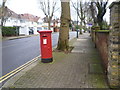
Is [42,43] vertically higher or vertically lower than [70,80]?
higher

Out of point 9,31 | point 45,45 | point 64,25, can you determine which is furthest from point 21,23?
point 45,45

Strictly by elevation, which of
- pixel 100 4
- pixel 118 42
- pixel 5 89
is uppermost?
pixel 100 4

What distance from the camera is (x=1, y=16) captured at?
29828mm

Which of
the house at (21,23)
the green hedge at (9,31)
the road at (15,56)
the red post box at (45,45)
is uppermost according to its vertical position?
the house at (21,23)

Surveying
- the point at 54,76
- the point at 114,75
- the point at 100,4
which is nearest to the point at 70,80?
the point at 54,76

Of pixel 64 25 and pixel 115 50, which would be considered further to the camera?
pixel 64 25

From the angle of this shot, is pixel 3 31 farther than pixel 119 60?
Yes

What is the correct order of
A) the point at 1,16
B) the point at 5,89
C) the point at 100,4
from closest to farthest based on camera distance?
the point at 5,89, the point at 100,4, the point at 1,16

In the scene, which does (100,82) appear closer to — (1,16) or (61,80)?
(61,80)

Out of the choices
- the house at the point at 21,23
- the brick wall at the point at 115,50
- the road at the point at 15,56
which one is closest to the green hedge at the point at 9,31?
the house at the point at 21,23

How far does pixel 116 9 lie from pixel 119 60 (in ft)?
4.54

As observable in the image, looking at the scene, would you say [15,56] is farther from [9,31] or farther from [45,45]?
[9,31]

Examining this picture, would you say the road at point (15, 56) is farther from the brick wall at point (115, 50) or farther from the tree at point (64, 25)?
the brick wall at point (115, 50)

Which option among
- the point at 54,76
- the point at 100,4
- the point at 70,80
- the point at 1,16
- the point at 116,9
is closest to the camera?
the point at 116,9
